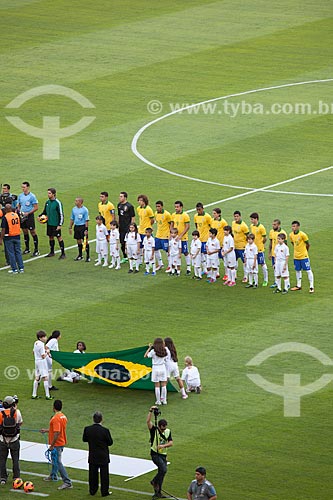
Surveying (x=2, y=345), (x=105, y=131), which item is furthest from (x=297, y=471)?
(x=105, y=131)

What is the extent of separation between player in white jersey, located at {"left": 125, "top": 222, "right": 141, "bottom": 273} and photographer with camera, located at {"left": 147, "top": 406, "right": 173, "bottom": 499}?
42.0ft

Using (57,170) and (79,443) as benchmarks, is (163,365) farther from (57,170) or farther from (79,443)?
(57,170)

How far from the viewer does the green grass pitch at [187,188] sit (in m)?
27.7

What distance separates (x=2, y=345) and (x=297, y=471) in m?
9.43

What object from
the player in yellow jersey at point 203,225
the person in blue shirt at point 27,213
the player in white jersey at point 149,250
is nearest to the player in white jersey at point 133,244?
the player in white jersey at point 149,250

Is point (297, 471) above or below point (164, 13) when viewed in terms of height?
below

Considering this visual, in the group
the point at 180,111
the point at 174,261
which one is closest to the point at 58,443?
the point at 174,261

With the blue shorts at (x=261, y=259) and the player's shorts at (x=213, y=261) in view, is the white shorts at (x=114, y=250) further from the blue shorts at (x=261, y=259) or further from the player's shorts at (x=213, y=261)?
the blue shorts at (x=261, y=259)

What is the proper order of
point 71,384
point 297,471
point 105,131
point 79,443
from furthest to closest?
point 105,131 → point 71,384 → point 79,443 → point 297,471

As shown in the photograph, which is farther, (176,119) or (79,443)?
(176,119)

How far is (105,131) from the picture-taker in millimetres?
51750

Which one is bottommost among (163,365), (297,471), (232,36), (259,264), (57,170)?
(297,471)

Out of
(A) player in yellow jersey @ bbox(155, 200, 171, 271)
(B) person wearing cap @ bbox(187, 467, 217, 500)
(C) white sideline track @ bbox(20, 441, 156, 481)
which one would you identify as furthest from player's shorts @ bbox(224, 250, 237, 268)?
(B) person wearing cap @ bbox(187, 467, 217, 500)

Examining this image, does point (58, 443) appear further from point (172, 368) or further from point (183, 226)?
point (183, 226)
